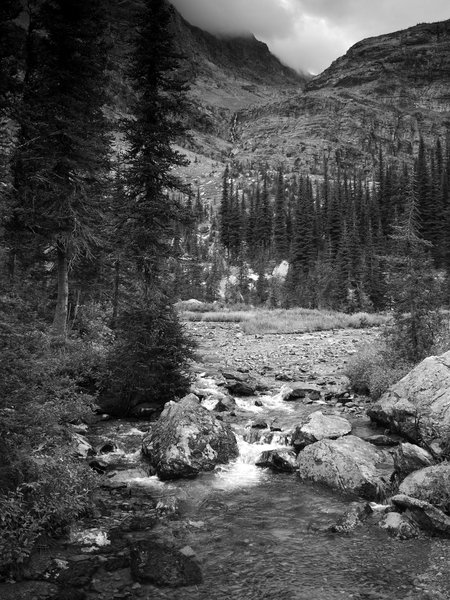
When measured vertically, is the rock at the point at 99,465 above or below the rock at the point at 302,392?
below

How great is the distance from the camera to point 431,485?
705 centimetres

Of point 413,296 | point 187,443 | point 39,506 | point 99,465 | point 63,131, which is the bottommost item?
point 99,465

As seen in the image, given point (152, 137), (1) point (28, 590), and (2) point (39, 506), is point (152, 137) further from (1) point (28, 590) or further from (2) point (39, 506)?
(1) point (28, 590)

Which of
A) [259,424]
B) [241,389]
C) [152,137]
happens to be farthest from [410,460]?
[152,137]

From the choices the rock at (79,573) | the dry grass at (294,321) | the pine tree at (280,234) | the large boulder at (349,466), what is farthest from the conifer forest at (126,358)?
the pine tree at (280,234)

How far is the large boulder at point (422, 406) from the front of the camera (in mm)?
9188

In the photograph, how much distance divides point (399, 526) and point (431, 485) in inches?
42.3

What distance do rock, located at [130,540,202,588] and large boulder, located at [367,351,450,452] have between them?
18.2 feet

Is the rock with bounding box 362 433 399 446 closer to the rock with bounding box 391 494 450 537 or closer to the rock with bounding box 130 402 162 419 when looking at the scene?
the rock with bounding box 391 494 450 537

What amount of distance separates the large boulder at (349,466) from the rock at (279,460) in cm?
18

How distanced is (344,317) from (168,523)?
3633 centimetres

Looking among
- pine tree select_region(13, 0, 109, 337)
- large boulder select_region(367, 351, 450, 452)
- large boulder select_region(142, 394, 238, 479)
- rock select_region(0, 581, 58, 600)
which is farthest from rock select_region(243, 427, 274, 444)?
pine tree select_region(13, 0, 109, 337)

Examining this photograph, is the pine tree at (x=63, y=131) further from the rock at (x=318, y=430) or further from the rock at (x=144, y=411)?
the rock at (x=318, y=430)

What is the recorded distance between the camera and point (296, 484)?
8453mm
